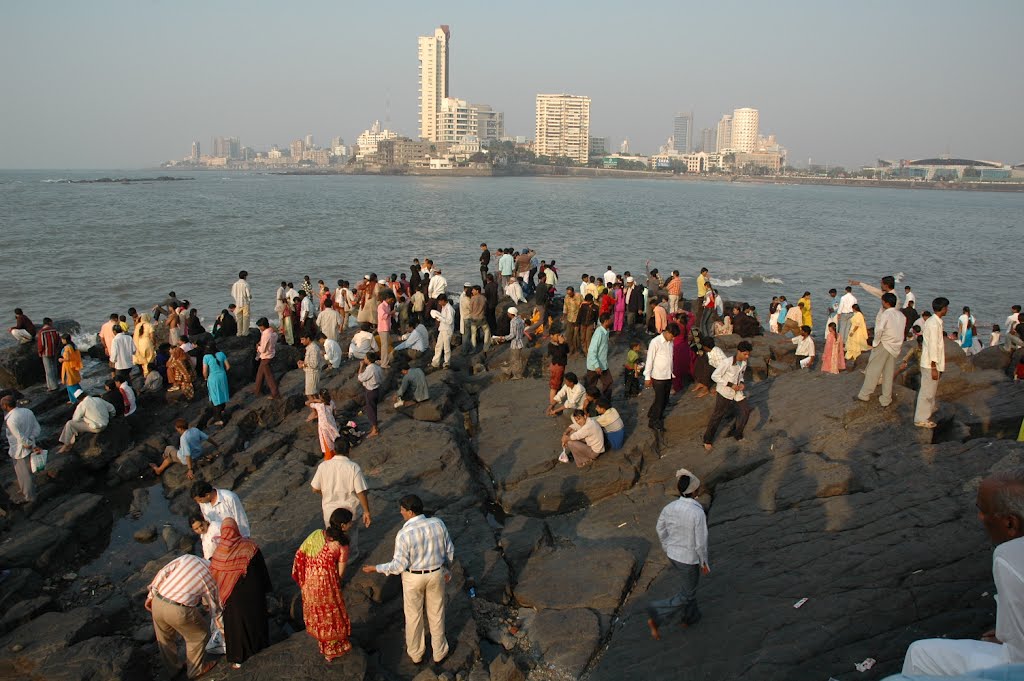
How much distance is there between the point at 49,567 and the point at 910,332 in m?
16.7

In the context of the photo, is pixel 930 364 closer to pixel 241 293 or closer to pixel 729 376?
pixel 729 376

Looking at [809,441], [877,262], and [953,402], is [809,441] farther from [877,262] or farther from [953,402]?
[877,262]

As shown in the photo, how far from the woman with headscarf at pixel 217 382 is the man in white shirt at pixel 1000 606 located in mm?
11261

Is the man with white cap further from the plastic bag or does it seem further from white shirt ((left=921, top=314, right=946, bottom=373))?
the plastic bag

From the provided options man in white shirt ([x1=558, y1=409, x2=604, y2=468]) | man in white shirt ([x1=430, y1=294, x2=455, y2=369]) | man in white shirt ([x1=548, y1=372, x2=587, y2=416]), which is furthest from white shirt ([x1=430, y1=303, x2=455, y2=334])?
man in white shirt ([x1=558, y1=409, x2=604, y2=468])

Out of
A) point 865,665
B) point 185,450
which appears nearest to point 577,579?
point 865,665

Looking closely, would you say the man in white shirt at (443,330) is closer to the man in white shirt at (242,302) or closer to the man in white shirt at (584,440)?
the man in white shirt at (584,440)

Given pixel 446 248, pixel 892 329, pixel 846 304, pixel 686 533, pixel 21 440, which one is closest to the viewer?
pixel 686 533

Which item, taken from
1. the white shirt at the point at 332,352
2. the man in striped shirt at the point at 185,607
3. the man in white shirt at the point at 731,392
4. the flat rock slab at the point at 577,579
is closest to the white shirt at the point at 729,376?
the man in white shirt at the point at 731,392

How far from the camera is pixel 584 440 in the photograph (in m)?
9.09

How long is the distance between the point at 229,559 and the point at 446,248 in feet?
137

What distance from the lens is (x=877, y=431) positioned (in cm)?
869

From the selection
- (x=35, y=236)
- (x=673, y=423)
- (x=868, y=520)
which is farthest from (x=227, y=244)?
(x=868, y=520)

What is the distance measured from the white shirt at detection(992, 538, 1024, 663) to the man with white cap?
2.68 m
